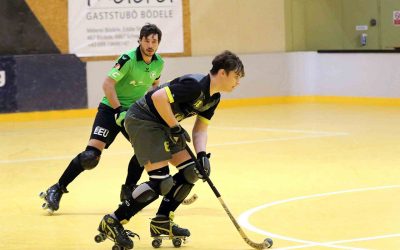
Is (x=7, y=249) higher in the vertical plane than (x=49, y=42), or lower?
lower

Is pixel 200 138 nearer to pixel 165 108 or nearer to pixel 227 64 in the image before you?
pixel 165 108

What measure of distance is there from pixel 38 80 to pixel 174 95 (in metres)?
10.4

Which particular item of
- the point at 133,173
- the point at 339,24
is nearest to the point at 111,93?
the point at 133,173

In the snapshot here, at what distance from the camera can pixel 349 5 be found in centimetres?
1920

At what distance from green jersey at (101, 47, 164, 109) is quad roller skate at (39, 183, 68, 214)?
2.82ft

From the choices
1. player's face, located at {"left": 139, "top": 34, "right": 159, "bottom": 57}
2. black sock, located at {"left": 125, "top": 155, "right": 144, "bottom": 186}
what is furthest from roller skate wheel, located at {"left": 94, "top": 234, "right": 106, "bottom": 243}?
player's face, located at {"left": 139, "top": 34, "right": 159, "bottom": 57}

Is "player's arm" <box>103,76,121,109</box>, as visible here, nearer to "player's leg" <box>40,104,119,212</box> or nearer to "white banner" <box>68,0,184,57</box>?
"player's leg" <box>40,104,119,212</box>

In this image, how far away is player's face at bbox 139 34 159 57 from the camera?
7.72m

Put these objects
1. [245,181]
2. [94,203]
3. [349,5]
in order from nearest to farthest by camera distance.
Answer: [94,203] < [245,181] < [349,5]

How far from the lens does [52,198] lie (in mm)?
7879

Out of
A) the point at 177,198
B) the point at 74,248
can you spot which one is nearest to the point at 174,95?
the point at 177,198

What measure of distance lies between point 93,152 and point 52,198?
0.53m

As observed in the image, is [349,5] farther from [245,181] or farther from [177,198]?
[177,198]

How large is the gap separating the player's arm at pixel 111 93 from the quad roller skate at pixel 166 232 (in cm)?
165
